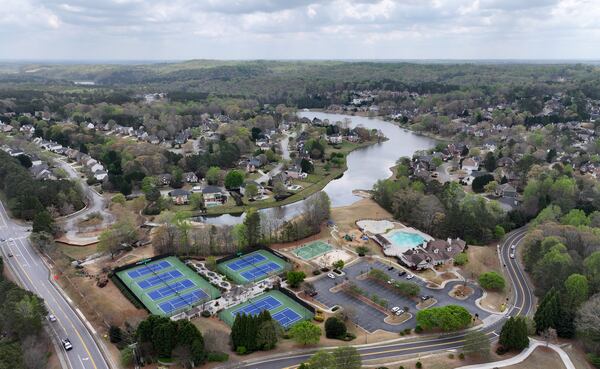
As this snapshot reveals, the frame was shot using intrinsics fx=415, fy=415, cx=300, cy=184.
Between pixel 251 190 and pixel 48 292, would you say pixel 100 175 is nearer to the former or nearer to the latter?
pixel 251 190

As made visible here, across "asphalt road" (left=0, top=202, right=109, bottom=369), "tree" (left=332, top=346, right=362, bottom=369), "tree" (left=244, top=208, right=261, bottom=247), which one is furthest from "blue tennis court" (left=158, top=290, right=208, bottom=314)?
"tree" (left=332, top=346, right=362, bottom=369)

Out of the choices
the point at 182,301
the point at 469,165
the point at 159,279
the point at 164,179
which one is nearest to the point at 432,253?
the point at 182,301

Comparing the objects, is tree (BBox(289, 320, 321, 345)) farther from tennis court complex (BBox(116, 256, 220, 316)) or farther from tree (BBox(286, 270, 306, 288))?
tennis court complex (BBox(116, 256, 220, 316))

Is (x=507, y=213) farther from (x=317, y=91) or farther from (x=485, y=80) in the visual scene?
(x=485, y=80)

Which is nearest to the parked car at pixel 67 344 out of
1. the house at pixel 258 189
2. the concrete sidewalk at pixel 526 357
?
the concrete sidewalk at pixel 526 357

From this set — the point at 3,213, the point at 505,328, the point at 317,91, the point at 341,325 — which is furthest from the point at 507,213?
the point at 317,91

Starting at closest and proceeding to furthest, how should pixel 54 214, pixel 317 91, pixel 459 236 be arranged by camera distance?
pixel 459 236, pixel 54 214, pixel 317 91

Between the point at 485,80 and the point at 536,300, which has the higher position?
the point at 485,80
